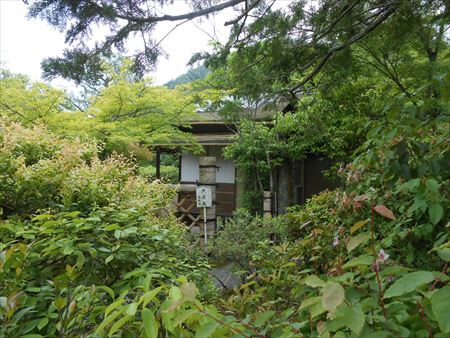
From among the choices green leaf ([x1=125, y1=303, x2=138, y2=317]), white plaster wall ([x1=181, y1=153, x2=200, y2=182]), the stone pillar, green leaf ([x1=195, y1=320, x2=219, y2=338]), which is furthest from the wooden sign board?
white plaster wall ([x1=181, y1=153, x2=200, y2=182])

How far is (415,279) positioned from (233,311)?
90 cm

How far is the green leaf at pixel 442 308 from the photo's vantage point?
2.05ft

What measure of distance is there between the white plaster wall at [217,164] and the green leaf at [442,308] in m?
10.4

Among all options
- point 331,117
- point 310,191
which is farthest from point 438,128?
point 310,191

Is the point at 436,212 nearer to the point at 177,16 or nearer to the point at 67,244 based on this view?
the point at 67,244

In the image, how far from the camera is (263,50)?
3957mm

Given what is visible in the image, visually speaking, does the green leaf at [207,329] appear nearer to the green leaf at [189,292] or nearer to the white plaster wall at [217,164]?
the green leaf at [189,292]

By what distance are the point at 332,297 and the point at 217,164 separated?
11135mm

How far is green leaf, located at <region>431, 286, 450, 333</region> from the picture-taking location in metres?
0.63

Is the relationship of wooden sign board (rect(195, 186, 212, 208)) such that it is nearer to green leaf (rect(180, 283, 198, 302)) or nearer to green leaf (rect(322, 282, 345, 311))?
green leaf (rect(180, 283, 198, 302))

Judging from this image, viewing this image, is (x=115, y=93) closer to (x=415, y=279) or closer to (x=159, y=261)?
(x=159, y=261)

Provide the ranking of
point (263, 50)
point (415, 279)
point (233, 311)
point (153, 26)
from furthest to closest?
point (263, 50), point (153, 26), point (233, 311), point (415, 279)

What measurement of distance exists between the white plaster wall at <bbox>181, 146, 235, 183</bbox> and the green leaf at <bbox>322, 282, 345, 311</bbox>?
33.8 ft

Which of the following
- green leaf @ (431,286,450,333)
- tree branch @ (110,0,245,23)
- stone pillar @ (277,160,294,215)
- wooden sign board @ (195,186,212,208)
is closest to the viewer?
green leaf @ (431,286,450,333)
